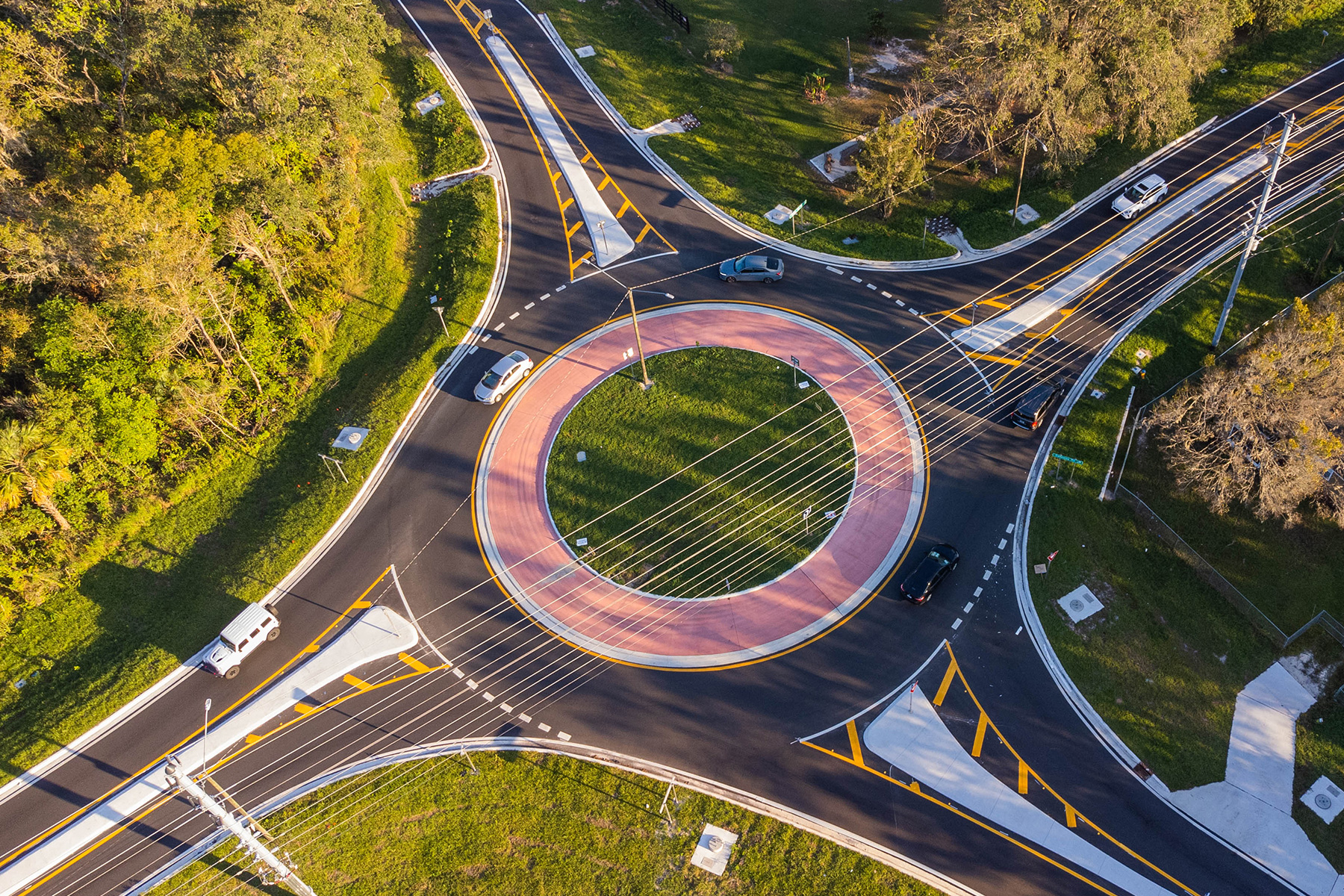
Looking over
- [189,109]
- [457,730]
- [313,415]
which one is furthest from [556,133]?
[457,730]

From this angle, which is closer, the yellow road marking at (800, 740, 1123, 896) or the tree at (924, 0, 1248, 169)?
the yellow road marking at (800, 740, 1123, 896)

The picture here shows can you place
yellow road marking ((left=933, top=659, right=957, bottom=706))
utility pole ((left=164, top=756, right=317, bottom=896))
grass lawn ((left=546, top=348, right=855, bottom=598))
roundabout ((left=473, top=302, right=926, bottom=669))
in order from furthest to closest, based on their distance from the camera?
grass lawn ((left=546, top=348, right=855, bottom=598))
roundabout ((left=473, top=302, right=926, bottom=669))
yellow road marking ((left=933, top=659, right=957, bottom=706))
utility pole ((left=164, top=756, right=317, bottom=896))

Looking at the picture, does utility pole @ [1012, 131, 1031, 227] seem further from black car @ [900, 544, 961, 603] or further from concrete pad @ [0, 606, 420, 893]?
concrete pad @ [0, 606, 420, 893]

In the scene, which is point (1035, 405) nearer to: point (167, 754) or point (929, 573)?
point (929, 573)

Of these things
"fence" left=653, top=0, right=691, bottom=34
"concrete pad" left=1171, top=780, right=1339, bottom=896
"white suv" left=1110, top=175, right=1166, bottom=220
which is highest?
"fence" left=653, top=0, right=691, bottom=34

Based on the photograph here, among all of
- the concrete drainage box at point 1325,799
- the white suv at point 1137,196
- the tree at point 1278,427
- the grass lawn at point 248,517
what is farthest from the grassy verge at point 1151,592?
the grass lawn at point 248,517

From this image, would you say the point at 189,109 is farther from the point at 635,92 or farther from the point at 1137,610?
the point at 1137,610

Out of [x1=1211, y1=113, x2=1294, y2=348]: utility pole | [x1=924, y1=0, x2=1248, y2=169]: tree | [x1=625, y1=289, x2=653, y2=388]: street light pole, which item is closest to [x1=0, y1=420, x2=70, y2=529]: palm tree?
[x1=625, y1=289, x2=653, y2=388]: street light pole

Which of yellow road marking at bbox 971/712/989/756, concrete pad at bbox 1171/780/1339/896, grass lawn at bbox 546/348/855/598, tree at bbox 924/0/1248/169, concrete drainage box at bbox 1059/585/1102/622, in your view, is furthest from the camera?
Answer: tree at bbox 924/0/1248/169
